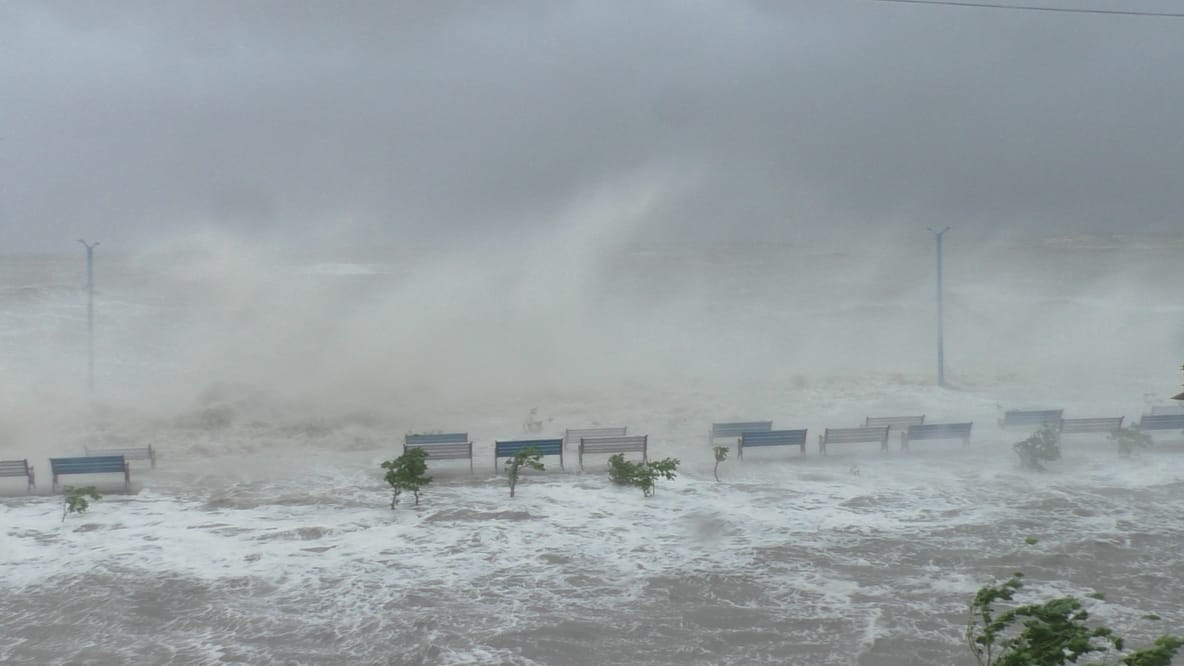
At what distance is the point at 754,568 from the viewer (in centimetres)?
888

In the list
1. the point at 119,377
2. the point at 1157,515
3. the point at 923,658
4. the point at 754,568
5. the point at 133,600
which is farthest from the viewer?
the point at 119,377

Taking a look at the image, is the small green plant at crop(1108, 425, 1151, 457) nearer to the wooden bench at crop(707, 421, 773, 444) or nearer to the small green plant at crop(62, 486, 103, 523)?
the wooden bench at crop(707, 421, 773, 444)

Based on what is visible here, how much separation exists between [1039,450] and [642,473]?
20.3 ft

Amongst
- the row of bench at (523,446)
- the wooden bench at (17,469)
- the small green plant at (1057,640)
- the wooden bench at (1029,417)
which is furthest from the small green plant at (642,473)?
the wooden bench at (17,469)

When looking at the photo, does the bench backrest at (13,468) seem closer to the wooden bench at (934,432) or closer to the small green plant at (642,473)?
the small green plant at (642,473)

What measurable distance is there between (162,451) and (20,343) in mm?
20820

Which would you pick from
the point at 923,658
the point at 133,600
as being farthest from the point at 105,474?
the point at 923,658

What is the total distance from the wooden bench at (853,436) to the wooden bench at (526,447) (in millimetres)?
4314

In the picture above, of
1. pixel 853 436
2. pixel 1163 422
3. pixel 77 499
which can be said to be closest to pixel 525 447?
pixel 853 436

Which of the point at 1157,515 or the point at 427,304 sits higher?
the point at 427,304

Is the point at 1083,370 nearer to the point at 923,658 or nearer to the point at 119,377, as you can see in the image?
the point at 923,658

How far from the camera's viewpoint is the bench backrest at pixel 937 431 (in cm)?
1440

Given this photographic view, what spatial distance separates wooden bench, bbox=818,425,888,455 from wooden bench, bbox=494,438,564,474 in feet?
14.2

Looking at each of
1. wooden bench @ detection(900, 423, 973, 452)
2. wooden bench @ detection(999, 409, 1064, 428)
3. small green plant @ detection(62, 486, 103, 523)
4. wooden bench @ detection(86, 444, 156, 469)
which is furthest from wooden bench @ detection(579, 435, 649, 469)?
wooden bench @ detection(999, 409, 1064, 428)
